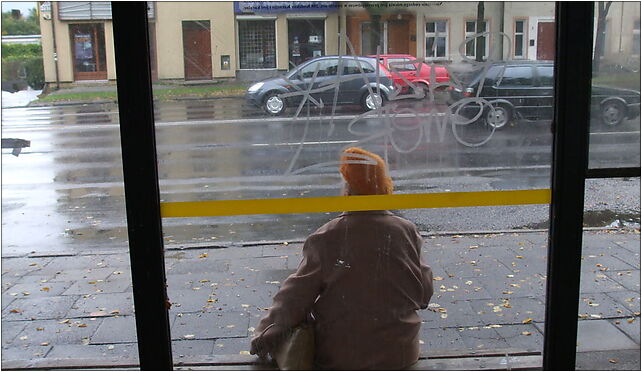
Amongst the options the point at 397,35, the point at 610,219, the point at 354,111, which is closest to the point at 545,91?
the point at 397,35

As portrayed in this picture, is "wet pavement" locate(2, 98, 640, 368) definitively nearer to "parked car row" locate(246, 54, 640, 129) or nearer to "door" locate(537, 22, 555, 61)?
"parked car row" locate(246, 54, 640, 129)

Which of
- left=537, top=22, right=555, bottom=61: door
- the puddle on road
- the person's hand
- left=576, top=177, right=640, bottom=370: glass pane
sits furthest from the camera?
the puddle on road

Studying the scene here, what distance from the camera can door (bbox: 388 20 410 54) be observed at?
284 cm

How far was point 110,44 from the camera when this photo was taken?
2846 millimetres

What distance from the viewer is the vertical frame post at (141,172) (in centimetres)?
258

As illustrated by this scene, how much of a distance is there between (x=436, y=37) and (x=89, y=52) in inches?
64.7

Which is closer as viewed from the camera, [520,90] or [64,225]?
[520,90]

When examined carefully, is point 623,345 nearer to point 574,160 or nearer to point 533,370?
point 533,370

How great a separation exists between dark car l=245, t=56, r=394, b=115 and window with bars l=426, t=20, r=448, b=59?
0.77ft

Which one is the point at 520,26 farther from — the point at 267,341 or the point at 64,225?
the point at 64,225

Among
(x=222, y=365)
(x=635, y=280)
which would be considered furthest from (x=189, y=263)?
(x=635, y=280)

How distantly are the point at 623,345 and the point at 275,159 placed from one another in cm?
254

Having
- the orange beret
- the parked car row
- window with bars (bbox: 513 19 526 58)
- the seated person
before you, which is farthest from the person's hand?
window with bars (bbox: 513 19 526 58)

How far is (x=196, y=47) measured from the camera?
9.36 feet
